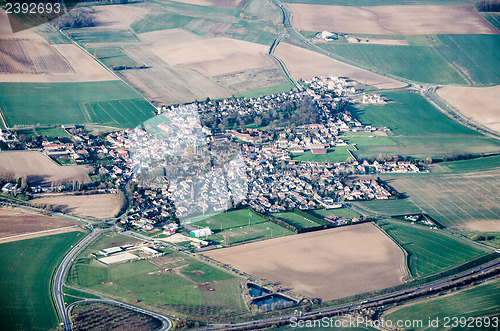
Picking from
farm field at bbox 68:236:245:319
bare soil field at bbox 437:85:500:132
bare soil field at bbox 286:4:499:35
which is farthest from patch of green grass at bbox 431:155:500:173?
bare soil field at bbox 286:4:499:35

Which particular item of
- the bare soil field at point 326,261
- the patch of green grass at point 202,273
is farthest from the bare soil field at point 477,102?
the patch of green grass at point 202,273

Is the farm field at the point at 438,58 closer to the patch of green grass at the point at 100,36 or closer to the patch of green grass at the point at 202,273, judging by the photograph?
the patch of green grass at the point at 100,36

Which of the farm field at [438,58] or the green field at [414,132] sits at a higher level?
the farm field at [438,58]

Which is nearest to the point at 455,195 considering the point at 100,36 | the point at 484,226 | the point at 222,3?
the point at 484,226

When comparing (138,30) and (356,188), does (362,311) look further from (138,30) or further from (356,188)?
(138,30)

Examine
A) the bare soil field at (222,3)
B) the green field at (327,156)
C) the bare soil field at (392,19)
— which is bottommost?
the green field at (327,156)

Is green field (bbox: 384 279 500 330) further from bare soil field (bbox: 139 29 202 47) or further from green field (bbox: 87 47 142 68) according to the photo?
bare soil field (bbox: 139 29 202 47)

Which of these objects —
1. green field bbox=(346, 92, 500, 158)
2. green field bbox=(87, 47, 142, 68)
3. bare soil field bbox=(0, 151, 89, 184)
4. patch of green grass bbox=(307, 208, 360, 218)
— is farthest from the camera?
green field bbox=(87, 47, 142, 68)

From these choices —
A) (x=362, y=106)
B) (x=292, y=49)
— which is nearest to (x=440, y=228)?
(x=362, y=106)
